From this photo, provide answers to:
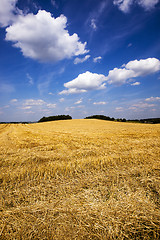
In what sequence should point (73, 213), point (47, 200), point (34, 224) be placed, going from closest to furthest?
point (34, 224) → point (73, 213) → point (47, 200)

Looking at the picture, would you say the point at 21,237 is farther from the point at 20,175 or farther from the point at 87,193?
the point at 20,175

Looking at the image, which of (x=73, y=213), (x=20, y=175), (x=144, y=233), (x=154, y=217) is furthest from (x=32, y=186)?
(x=154, y=217)

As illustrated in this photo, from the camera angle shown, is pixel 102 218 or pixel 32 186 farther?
pixel 32 186

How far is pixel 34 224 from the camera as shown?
1.26 meters

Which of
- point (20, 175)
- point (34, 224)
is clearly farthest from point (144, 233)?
point (20, 175)

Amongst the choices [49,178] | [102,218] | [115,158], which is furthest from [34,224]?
[115,158]

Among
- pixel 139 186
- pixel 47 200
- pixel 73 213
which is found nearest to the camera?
pixel 73 213

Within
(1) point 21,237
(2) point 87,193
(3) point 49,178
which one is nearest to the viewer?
(1) point 21,237

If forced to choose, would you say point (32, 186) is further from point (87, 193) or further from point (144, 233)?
point (144, 233)

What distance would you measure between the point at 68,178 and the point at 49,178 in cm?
41

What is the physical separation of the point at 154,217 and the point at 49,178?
186 centimetres

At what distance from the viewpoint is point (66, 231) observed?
119cm

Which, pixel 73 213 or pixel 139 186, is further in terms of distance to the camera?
pixel 139 186

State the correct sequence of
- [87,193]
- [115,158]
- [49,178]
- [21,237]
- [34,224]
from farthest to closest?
[115,158]
[49,178]
[87,193]
[34,224]
[21,237]
